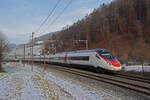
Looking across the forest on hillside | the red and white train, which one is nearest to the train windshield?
the red and white train

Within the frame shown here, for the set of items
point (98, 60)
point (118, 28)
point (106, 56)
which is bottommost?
point (98, 60)

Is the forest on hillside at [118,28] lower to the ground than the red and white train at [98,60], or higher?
higher

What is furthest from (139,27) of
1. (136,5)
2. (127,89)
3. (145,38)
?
(127,89)

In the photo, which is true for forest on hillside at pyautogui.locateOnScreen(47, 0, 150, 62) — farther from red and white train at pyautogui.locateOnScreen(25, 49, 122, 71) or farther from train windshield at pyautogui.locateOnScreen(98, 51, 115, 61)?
train windshield at pyautogui.locateOnScreen(98, 51, 115, 61)

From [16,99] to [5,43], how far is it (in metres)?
23.6

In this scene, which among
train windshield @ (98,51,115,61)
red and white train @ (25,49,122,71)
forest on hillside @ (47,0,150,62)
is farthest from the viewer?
forest on hillside @ (47,0,150,62)

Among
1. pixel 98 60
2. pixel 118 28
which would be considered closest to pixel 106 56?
pixel 98 60

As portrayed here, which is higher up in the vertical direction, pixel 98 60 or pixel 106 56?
pixel 106 56

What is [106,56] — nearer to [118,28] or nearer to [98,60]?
[98,60]

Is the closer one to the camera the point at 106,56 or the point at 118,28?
the point at 106,56

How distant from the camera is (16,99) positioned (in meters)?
8.09

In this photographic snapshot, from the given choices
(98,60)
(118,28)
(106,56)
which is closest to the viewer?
(106,56)

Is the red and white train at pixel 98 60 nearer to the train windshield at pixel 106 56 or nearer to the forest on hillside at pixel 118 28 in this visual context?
the train windshield at pixel 106 56

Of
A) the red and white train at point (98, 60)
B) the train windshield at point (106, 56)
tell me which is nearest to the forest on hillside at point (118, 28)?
the red and white train at point (98, 60)
